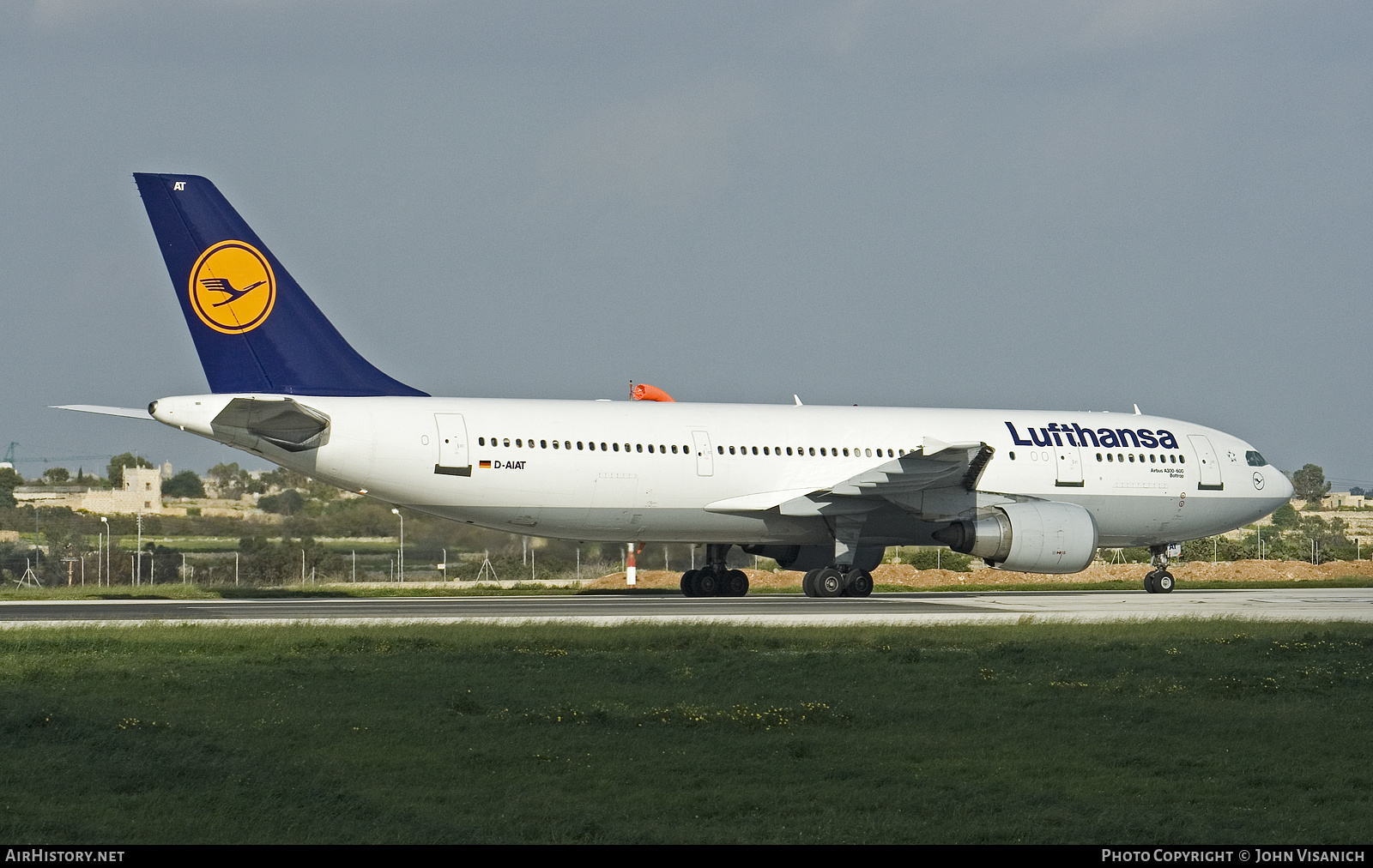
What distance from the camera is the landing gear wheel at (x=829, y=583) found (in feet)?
93.4

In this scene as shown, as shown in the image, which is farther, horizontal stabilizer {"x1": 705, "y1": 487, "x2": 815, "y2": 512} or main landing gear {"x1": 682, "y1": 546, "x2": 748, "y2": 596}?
main landing gear {"x1": 682, "y1": 546, "x2": 748, "y2": 596}

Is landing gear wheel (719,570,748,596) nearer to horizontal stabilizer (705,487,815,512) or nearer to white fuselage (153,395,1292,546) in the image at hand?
white fuselage (153,395,1292,546)

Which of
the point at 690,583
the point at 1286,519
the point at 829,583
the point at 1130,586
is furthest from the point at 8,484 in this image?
the point at 1286,519

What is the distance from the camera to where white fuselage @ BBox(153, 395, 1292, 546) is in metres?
25.7

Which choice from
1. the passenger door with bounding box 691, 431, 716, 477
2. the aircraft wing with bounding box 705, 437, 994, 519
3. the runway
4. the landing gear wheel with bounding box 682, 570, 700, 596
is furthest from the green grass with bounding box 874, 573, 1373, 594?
the passenger door with bounding box 691, 431, 716, 477

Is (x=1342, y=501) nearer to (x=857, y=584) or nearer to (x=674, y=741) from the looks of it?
(x=857, y=584)

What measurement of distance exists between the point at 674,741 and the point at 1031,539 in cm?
1752

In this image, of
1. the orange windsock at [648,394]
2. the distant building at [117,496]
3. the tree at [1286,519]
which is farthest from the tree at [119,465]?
the tree at [1286,519]

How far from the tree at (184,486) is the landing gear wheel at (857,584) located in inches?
895

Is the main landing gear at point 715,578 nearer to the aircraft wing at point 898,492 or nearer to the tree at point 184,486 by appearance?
the aircraft wing at point 898,492

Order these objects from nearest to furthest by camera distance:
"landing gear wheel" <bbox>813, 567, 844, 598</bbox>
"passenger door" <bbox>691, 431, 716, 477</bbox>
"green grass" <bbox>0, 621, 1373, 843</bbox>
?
"green grass" <bbox>0, 621, 1373, 843</bbox>
"passenger door" <bbox>691, 431, 716, 477</bbox>
"landing gear wheel" <bbox>813, 567, 844, 598</bbox>

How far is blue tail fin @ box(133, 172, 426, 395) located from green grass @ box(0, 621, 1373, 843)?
29.0 feet

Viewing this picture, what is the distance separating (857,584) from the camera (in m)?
28.6
